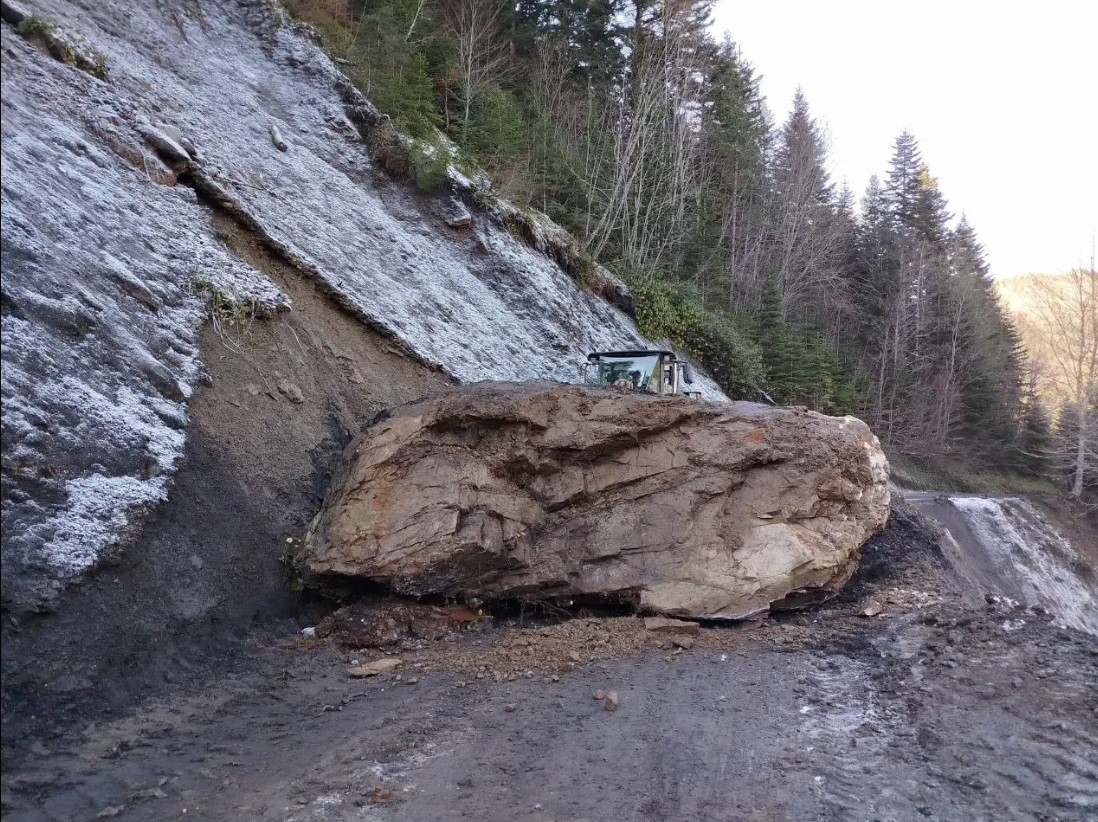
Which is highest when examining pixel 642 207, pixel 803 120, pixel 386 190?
pixel 803 120

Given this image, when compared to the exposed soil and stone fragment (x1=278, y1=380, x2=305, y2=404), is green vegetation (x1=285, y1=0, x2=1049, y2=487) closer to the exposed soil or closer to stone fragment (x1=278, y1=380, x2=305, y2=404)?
stone fragment (x1=278, y1=380, x2=305, y2=404)

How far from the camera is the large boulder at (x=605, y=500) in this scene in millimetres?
6348

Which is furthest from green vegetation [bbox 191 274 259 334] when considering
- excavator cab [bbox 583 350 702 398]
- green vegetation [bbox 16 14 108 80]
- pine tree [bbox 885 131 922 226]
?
pine tree [bbox 885 131 922 226]

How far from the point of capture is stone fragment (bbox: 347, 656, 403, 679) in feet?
17.4

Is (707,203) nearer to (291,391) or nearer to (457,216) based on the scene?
(457,216)

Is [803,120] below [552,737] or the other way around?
the other way around

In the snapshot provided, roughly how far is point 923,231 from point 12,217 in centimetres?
4297

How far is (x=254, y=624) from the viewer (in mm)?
5570

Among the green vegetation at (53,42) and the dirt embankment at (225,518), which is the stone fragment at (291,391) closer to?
the dirt embankment at (225,518)

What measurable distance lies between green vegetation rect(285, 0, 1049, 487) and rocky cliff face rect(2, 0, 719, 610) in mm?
1404

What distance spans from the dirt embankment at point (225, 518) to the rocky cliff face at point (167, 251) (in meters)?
0.16

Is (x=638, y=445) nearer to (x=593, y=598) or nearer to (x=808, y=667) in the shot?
(x=593, y=598)

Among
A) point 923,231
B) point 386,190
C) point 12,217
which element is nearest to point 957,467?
point 923,231

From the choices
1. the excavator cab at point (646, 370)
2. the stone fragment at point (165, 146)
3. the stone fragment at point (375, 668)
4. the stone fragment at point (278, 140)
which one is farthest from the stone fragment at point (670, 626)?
the stone fragment at point (278, 140)
